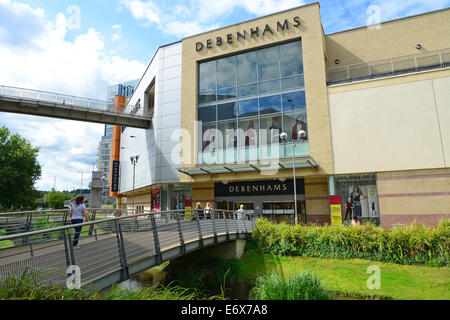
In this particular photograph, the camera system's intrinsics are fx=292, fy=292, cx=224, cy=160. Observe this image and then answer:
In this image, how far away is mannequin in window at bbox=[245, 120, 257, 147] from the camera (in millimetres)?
21375

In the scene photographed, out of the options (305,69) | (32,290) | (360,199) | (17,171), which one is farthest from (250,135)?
(17,171)

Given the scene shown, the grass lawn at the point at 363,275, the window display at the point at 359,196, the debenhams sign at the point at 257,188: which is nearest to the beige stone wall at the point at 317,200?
the debenhams sign at the point at 257,188

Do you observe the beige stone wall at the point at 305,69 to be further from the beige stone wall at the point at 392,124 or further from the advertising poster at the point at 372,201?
Answer: the advertising poster at the point at 372,201

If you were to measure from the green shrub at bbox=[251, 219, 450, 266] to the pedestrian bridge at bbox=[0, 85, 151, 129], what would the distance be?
57.8ft

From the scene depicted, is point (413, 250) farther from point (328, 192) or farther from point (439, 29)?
point (439, 29)

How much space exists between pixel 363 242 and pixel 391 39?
58.3ft

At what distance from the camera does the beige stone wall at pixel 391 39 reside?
21172mm

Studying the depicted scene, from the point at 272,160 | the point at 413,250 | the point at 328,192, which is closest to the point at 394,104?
the point at 328,192

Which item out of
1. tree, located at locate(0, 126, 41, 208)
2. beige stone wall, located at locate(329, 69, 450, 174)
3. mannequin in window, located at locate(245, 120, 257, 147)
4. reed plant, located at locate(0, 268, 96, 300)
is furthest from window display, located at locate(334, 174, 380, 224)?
tree, located at locate(0, 126, 41, 208)

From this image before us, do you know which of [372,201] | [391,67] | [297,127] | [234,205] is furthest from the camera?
[234,205]

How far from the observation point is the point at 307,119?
65.5 ft

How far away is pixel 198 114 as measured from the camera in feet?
78.2

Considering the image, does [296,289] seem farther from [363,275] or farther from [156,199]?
[156,199]
